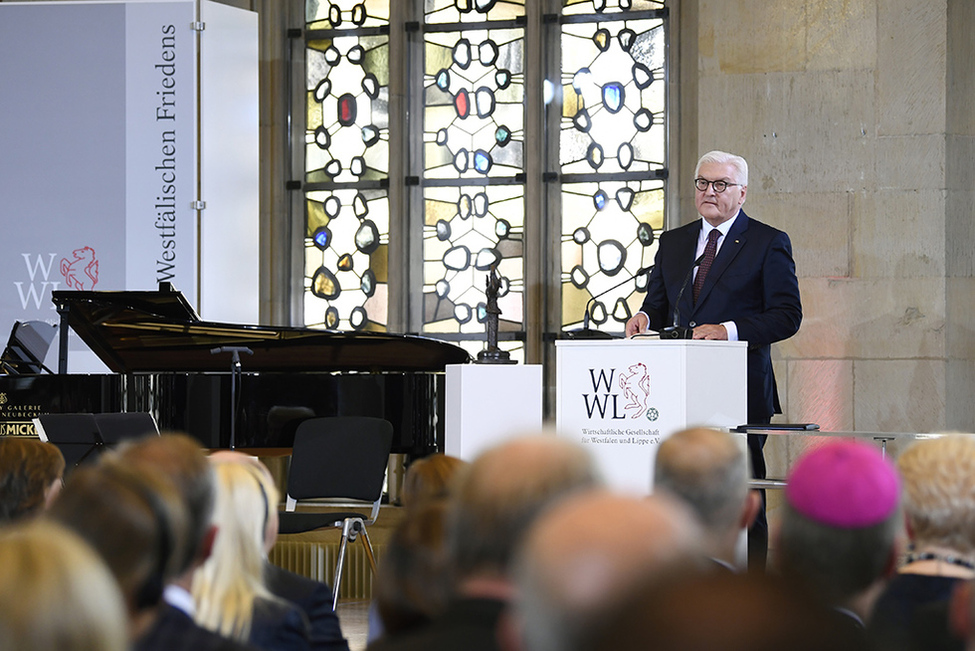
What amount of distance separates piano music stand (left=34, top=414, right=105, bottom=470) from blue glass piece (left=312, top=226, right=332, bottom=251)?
11.7ft

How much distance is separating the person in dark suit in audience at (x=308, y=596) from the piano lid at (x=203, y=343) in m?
4.54

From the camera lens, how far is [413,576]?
177cm

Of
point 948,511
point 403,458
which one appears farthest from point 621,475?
point 403,458

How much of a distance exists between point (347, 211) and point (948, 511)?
24.2 ft

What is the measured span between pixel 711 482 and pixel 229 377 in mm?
4793

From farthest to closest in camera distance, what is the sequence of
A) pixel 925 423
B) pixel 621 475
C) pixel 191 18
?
1. pixel 191 18
2. pixel 925 423
3. pixel 621 475

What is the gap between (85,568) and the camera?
0.99 m

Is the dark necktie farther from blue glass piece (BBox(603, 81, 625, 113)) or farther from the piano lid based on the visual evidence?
blue glass piece (BBox(603, 81, 625, 113))

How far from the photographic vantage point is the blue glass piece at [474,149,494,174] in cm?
898

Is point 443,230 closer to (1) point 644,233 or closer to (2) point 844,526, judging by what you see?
(1) point 644,233

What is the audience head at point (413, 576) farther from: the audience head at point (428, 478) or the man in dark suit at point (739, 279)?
the man in dark suit at point (739, 279)

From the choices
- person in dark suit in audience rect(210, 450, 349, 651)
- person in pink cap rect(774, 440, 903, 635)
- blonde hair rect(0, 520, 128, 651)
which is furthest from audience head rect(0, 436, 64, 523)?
blonde hair rect(0, 520, 128, 651)

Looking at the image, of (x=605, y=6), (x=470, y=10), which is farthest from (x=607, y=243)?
(x=470, y=10)

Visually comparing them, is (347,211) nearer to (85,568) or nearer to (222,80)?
(222,80)
